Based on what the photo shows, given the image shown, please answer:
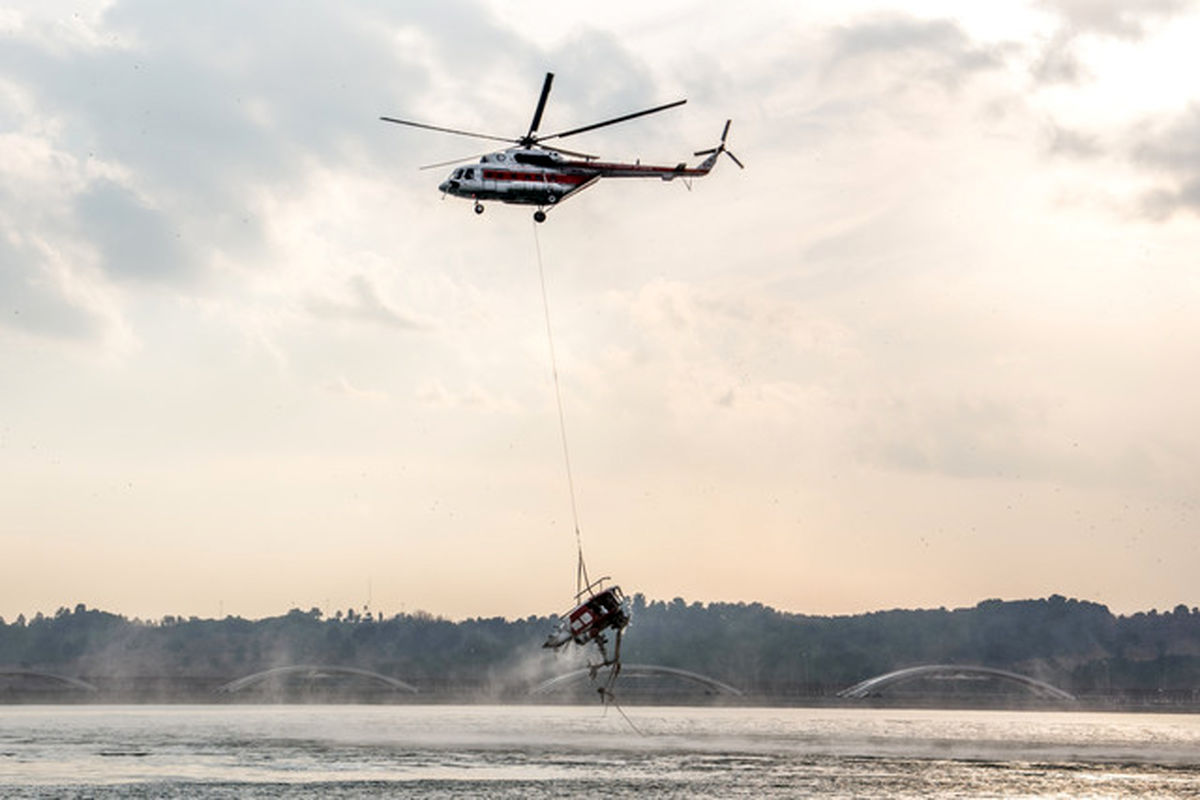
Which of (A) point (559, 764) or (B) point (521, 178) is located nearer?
(B) point (521, 178)

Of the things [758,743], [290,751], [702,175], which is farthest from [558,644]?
[758,743]

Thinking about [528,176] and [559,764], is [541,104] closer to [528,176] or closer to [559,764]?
[528,176]

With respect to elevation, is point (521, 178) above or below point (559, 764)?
above

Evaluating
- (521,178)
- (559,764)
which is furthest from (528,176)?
(559,764)

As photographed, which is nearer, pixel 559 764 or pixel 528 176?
pixel 528 176

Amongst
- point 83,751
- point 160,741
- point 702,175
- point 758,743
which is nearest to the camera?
point 702,175

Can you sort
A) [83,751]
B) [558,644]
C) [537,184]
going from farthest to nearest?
[83,751] < [537,184] < [558,644]

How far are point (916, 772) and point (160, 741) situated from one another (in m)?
70.1

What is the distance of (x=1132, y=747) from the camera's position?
158125 mm

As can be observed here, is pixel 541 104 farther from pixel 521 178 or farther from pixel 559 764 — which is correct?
pixel 559 764

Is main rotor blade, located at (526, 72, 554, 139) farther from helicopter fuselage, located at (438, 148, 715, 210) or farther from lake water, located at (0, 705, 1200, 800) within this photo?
lake water, located at (0, 705, 1200, 800)

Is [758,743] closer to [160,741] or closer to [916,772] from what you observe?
[916,772]

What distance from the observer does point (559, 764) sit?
364ft

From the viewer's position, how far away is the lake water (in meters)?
90.8
